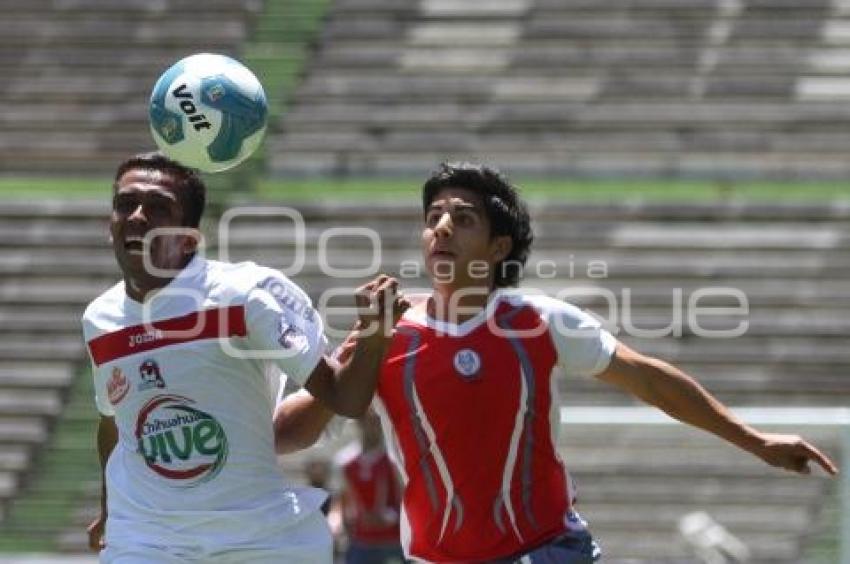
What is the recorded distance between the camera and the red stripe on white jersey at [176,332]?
5.27 metres

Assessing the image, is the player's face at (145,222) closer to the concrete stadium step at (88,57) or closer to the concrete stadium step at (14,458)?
the concrete stadium step at (14,458)

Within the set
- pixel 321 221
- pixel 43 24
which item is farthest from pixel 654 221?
pixel 43 24

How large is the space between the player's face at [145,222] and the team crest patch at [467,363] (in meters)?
0.77

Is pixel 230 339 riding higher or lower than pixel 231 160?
lower

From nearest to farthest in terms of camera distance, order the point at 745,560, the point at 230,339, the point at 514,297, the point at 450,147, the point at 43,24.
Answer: the point at 230,339
the point at 514,297
the point at 745,560
the point at 450,147
the point at 43,24

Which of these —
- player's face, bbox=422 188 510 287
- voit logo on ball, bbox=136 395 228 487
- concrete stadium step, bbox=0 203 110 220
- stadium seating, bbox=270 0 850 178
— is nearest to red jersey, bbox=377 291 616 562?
player's face, bbox=422 188 510 287

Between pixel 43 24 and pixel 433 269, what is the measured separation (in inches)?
481

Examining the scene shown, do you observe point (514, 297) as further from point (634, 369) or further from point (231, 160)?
point (231, 160)

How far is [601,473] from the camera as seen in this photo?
985cm

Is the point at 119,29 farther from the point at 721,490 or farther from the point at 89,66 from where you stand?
the point at 721,490

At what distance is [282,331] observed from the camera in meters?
5.25

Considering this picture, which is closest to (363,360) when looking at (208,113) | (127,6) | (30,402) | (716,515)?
(208,113)

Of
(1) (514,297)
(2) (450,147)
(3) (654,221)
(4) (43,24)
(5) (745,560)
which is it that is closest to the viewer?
(1) (514,297)

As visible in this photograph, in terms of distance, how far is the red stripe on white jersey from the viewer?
5.27 metres
